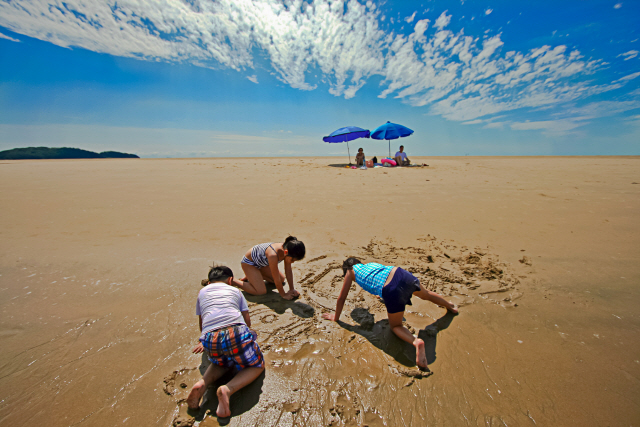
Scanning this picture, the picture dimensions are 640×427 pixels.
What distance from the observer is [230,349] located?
2.07 metres

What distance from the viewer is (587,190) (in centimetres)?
804

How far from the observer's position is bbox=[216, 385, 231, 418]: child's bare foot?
70.6 inches

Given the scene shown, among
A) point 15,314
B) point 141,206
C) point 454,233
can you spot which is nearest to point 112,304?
point 15,314

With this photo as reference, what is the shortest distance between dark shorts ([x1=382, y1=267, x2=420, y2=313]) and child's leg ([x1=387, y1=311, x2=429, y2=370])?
0.26 ft

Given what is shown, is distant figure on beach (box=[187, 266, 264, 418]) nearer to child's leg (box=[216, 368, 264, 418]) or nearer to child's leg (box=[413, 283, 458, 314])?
child's leg (box=[216, 368, 264, 418])

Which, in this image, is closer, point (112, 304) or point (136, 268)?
point (112, 304)

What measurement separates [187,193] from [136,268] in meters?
5.17

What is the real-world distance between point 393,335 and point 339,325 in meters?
0.58

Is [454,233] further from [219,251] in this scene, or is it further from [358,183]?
[358,183]

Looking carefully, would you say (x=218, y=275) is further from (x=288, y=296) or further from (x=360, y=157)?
(x=360, y=157)

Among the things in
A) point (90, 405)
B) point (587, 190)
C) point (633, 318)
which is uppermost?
point (587, 190)

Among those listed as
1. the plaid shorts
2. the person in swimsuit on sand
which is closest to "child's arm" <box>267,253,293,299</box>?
the plaid shorts

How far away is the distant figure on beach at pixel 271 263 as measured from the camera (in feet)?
10.4

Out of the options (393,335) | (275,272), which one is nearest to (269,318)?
(275,272)
